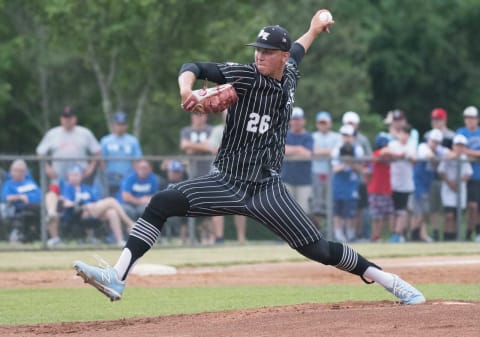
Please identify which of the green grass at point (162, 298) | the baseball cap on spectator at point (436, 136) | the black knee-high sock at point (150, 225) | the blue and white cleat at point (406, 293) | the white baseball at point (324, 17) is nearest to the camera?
the black knee-high sock at point (150, 225)

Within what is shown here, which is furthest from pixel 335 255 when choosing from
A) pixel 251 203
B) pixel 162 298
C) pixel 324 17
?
pixel 162 298

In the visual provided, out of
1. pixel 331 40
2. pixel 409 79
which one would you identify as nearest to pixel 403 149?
pixel 331 40

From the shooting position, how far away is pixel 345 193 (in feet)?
57.5

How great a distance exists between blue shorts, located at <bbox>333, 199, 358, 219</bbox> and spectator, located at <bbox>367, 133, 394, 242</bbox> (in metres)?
0.27

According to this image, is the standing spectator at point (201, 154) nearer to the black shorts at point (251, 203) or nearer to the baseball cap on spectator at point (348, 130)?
the baseball cap on spectator at point (348, 130)

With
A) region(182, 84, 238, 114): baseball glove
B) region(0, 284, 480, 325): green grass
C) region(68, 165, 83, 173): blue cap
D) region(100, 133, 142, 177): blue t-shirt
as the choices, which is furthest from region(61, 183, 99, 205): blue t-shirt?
region(182, 84, 238, 114): baseball glove

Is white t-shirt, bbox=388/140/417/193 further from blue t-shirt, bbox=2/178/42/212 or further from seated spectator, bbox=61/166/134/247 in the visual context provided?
blue t-shirt, bbox=2/178/42/212

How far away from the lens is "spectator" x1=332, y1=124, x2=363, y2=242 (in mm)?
17422

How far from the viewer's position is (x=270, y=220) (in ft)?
27.8

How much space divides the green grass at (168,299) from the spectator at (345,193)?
17.4 ft

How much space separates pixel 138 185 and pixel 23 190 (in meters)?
1.70

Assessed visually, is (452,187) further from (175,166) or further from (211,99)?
(211,99)

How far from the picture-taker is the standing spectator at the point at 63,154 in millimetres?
16453

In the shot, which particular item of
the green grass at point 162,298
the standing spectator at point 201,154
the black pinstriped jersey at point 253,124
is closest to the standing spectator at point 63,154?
the standing spectator at point 201,154
